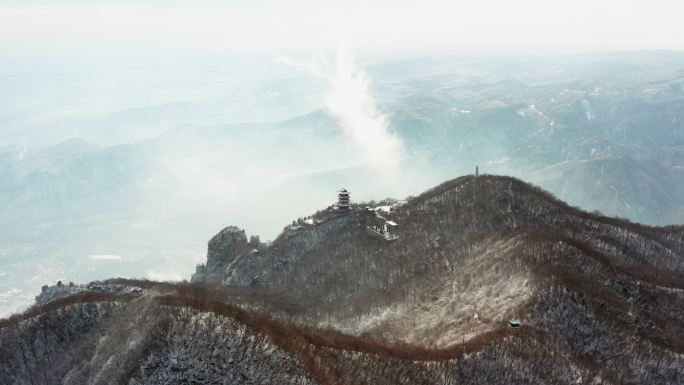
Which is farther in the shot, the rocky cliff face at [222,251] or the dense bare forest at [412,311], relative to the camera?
the rocky cliff face at [222,251]

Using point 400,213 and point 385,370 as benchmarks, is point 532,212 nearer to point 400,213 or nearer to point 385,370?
point 400,213

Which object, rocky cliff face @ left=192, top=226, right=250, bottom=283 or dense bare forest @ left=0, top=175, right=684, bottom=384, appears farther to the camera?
rocky cliff face @ left=192, top=226, right=250, bottom=283

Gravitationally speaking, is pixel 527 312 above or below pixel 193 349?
below

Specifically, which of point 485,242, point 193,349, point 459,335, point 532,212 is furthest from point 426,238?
point 193,349

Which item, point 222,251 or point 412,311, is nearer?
point 412,311

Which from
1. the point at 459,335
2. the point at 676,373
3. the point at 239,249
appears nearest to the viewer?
the point at 676,373

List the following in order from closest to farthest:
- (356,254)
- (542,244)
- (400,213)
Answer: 1. (542,244)
2. (356,254)
3. (400,213)

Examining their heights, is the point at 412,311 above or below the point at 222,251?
below

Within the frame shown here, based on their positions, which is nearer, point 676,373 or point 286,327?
point 286,327
